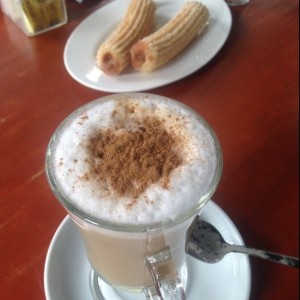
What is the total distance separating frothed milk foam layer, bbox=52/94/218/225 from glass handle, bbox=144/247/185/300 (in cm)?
8

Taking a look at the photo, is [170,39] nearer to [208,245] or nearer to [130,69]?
[130,69]

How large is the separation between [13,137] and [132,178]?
0.37 meters

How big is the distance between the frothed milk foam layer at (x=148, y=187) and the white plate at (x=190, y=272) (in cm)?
16

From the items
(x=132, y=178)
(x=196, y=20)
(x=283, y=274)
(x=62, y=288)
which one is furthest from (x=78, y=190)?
(x=196, y=20)

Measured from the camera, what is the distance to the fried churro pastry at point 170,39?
88 centimetres

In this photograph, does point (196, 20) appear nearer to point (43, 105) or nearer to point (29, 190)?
point (43, 105)

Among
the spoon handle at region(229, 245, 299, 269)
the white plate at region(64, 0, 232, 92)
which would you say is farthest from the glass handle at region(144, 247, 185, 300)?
the white plate at region(64, 0, 232, 92)

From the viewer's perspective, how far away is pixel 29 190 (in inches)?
27.0

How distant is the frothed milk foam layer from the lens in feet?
1.46

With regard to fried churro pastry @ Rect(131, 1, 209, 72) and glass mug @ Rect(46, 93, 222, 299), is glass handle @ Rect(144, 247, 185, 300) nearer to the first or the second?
glass mug @ Rect(46, 93, 222, 299)

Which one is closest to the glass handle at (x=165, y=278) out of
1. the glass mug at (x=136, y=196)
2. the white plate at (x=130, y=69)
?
the glass mug at (x=136, y=196)

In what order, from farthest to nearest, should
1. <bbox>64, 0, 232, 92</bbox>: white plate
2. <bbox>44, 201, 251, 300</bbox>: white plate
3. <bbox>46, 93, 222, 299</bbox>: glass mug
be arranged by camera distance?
<bbox>64, 0, 232, 92</bbox>: white plate < <bbox>44, 201, 251, 300</bbox>: white plate < <bbox>46, 93, 222, 299</bbox>: glass mug

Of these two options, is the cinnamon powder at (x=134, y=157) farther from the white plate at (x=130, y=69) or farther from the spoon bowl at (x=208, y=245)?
the white plate at (x=130, y=69)

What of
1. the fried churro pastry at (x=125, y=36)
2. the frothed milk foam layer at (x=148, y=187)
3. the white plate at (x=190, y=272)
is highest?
the frothed milk foam layer at (x=148, y=187)
